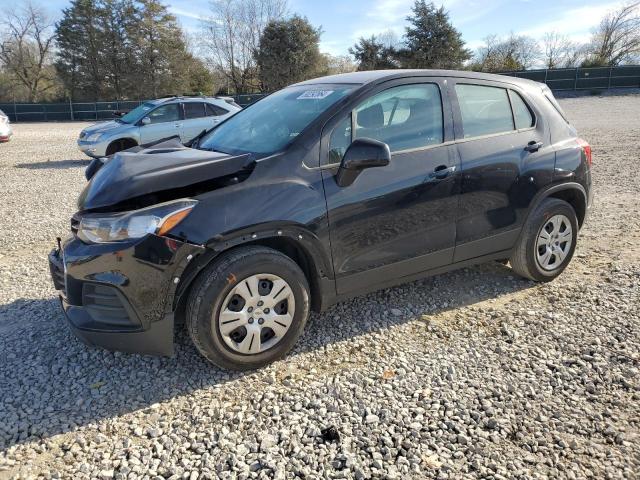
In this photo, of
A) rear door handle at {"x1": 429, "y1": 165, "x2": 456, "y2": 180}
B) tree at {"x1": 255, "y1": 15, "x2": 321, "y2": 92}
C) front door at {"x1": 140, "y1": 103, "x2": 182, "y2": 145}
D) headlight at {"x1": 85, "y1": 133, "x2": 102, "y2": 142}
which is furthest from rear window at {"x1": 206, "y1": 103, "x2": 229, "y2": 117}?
tree at {"x1": 255, "y1": 15, "x2": 321, "y2": 92}

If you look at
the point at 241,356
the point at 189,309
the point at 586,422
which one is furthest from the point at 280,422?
the point at 586,422

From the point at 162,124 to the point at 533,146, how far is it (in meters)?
9.64

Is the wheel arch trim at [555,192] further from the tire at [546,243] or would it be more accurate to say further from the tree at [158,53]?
the tree at [158,53]

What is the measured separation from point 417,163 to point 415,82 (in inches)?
25.7

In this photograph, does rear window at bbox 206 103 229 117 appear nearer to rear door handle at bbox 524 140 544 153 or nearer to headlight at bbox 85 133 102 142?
headlight at bbox 85 133 102 142

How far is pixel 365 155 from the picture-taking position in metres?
2.97

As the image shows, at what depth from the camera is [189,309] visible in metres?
2.82

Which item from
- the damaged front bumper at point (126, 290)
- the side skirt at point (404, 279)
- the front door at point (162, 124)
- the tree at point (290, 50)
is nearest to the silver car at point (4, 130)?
the front door at point (162, 124)

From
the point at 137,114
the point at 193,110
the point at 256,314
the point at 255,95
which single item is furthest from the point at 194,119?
the point at 255,95

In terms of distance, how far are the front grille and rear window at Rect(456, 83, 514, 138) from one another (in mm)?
2695

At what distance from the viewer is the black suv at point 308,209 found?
2.75 m

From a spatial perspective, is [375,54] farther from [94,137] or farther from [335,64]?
[94,137]

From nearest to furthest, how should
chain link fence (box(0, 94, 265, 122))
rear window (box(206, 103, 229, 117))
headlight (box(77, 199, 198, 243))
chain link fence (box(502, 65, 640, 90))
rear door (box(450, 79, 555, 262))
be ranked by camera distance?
1. headlight (box(77, 199, 198, 243))
2. rear door (box(450, 79, 555, 262))
3. rear window (box(206, 103, 229, 117))
4. chain link fence (box(0, 94, 265, 122))
5. chain link fence (box(502, 65, 640, 90))

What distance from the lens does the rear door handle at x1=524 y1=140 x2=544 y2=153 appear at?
3.93 meters
